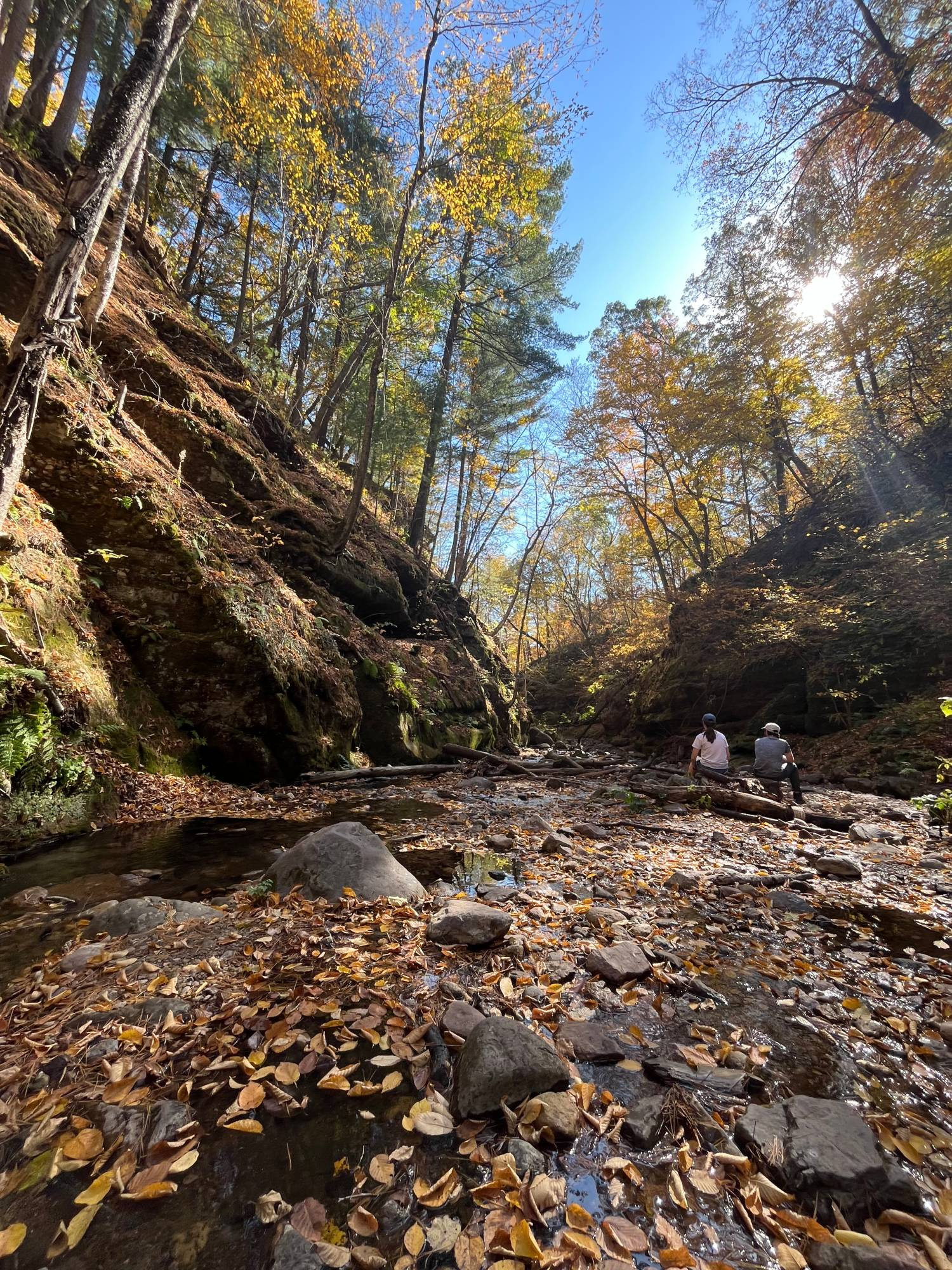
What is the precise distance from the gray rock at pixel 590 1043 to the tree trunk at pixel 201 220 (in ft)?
72.7

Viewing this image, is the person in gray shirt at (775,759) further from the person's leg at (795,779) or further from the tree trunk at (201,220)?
the tree trunk at (201,220)

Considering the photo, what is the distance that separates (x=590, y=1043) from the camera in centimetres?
245

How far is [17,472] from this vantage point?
4.91 metres

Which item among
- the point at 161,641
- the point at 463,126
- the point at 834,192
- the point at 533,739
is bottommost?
the point at 533,739

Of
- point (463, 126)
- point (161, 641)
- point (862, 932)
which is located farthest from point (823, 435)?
point (161, 641)

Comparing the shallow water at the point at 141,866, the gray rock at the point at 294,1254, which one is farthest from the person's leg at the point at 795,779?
the gray rock at the point at 294,1254

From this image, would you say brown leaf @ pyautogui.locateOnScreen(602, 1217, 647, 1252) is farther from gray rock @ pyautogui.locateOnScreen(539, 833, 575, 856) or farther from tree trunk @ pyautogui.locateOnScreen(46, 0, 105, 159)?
tree trunk @ pyautogui.locateOnScreen(46, 0, 105, 159)

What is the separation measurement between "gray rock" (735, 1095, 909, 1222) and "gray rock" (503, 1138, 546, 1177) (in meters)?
0.81

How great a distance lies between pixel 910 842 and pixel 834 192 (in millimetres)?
14429

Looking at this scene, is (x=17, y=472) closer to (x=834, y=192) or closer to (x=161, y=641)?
(x=161, y=641)

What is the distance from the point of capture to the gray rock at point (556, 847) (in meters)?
5.87

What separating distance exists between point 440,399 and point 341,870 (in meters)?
20.1

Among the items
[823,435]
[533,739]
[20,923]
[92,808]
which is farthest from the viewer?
[533,739]

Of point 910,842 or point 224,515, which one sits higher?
point 224,515
